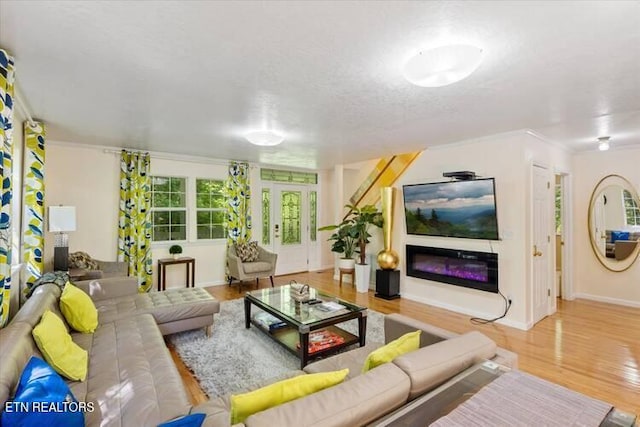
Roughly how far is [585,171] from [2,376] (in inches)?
282

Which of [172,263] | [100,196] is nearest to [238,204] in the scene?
[172,263]

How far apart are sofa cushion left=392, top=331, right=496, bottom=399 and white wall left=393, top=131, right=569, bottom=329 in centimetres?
266

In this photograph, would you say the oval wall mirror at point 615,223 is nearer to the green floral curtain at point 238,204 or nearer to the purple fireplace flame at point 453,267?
the purple fireplace flame at point 453,267

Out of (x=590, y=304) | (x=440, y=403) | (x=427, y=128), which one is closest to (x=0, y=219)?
(x=440, y=403)

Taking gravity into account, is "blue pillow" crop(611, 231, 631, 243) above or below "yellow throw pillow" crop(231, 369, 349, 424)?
above

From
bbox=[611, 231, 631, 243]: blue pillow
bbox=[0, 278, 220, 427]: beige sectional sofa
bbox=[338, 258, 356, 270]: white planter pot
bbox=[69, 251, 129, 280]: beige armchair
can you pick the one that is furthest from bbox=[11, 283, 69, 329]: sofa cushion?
bbox=[611, 231, 631, 243]: blue pillow

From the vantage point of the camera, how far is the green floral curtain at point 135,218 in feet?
16.6

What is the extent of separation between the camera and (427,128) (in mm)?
3785

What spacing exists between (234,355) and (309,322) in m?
0.89

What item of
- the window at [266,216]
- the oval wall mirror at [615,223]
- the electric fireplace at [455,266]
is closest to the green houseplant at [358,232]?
the electric fireplace at [455,266]

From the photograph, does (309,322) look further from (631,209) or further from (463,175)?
(631,209)

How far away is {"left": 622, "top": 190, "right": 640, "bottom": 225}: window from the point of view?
15.4 feet

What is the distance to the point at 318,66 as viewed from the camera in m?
2.19

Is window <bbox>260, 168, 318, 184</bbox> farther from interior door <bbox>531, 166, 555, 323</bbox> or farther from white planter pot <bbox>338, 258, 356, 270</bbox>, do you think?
interior door <bbox>531, 166, 555, 323</bbox>
